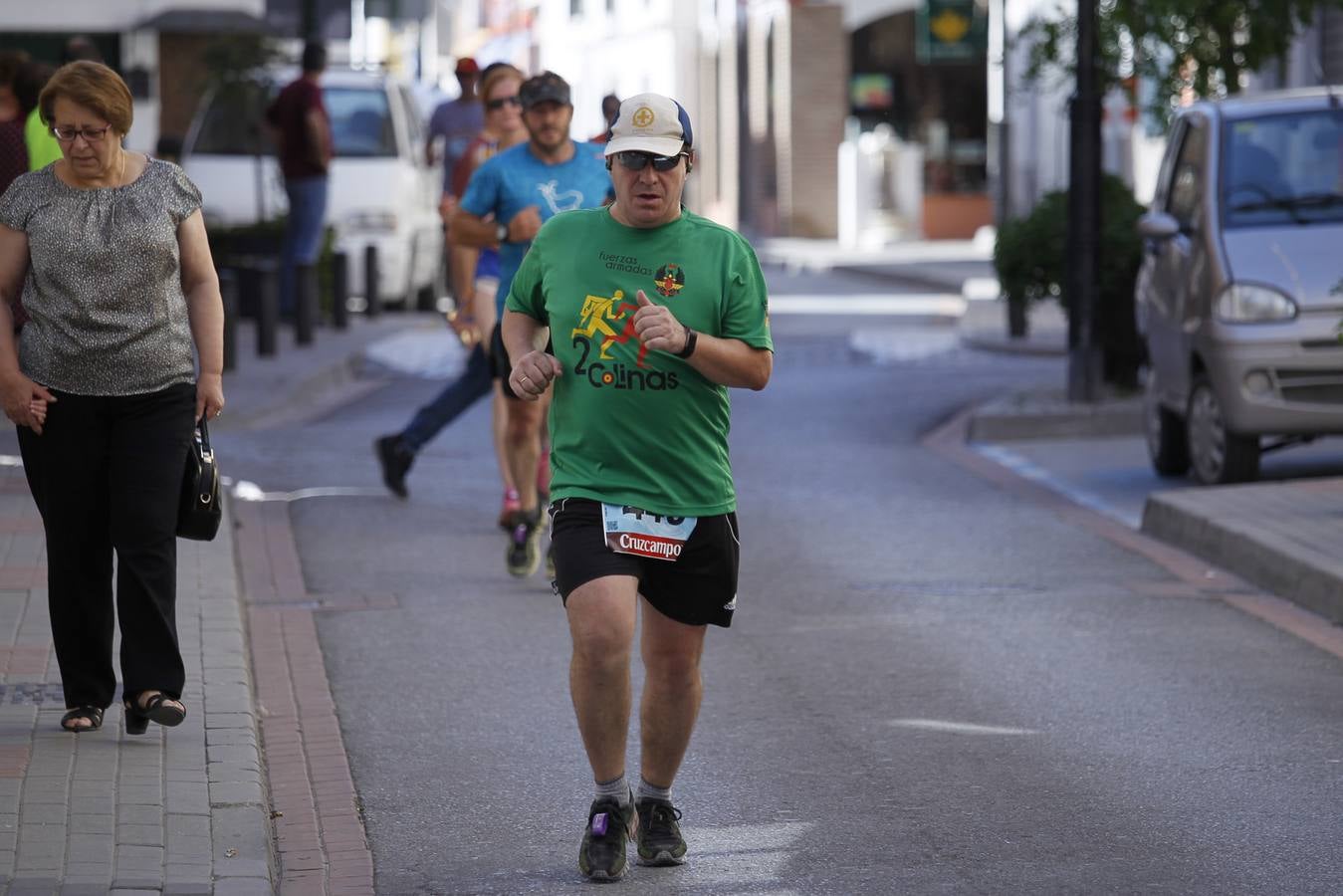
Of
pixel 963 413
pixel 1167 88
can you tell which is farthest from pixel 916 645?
pixel 1167 88

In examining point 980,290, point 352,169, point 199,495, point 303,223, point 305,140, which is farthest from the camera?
point 980,290

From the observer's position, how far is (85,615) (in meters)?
6.83

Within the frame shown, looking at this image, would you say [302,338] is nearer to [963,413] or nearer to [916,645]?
[963,413]

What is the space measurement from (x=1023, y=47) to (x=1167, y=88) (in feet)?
71.4

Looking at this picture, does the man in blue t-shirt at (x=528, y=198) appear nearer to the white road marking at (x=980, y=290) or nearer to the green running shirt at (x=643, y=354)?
the green running shirt at (x=643, y=354)

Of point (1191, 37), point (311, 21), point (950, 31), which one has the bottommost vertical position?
point (1191, 37)

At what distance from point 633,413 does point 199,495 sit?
1.71 meters

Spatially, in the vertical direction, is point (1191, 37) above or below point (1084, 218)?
above

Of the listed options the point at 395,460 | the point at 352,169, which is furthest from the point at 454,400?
the point at 352,169

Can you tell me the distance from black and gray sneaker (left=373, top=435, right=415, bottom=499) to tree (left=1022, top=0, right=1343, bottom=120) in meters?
6.97

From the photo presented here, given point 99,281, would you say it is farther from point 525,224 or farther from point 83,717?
point 525,224

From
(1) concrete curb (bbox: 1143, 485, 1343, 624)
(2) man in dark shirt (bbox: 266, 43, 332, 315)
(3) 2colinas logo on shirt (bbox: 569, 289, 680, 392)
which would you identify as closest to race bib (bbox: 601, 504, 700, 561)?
(3) 2colinas logo on shirt (bbox: 569, 289, 680, 392)

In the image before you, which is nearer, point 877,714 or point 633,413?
point 633,413

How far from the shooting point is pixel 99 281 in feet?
21.5
